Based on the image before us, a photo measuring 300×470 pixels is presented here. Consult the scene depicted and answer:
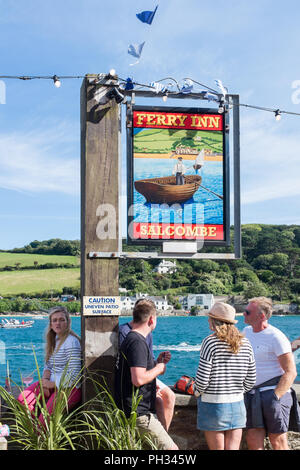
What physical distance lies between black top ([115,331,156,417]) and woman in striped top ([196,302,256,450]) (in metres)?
0.36

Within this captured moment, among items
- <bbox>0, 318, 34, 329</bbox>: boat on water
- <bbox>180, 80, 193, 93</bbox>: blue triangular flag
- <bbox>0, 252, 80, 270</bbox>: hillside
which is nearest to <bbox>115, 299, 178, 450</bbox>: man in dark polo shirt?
<bbox>180, 80, 193, 93</bbox>: blue triangular flag

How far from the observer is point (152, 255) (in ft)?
14.9

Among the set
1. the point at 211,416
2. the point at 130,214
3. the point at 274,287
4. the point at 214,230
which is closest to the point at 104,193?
the point at 130,214

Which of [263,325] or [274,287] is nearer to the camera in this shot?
[263,325]

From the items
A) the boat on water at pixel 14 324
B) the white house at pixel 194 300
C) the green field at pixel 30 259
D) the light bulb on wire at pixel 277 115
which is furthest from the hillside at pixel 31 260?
the light bulb on wire at pixel 277 115

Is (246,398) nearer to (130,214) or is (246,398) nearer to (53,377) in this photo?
(53,377)

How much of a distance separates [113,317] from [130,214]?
3.17ft

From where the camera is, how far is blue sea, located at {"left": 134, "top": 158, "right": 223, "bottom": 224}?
4.74 metres

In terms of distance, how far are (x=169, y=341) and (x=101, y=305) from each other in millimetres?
73139

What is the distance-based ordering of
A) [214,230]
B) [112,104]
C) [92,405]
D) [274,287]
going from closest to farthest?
[92,405] → [112,104] → [214,230] → [274,287]

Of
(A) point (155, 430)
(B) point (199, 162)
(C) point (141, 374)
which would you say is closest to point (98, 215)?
(B) point (199, 162)

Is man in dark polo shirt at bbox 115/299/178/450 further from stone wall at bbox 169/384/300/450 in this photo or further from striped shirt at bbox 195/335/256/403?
stone wall at bbox 169/384/300/450

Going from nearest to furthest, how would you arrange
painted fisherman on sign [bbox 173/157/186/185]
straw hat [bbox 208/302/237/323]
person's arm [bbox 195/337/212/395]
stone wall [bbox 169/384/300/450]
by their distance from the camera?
person's arm [bbox 195/337/212/395] < straw hat [bbox 208/302/237/323] < stone wall [bbox 169/384/300/450] < painted fisherman on sign [bbox 173/157/186/185]

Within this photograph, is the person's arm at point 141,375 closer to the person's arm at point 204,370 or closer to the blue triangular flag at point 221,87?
the person's arm at point 204,370
